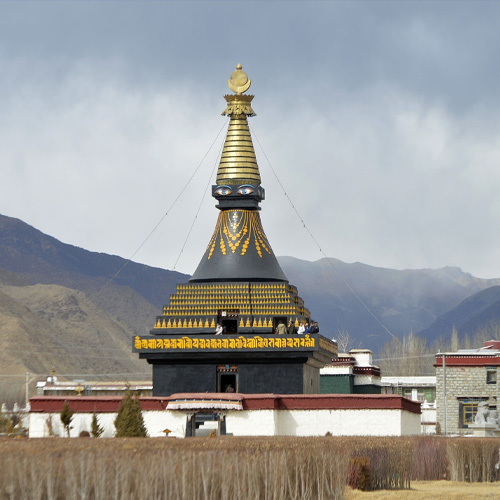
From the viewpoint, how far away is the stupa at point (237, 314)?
53.9 metres

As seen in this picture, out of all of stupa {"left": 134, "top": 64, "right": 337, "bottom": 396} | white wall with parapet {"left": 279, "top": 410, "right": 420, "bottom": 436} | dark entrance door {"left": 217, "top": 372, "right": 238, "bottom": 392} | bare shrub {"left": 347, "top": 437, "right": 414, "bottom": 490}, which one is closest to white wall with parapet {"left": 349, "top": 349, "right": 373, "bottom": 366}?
stupa {"left": 134, "top": 64, "right": 337, "bottom": 396}

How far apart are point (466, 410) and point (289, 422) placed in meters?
27.8

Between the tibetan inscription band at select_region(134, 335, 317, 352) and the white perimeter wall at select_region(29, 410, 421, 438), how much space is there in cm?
469

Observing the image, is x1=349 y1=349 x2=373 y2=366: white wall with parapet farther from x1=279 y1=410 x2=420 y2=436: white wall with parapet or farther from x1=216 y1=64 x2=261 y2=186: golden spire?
x1=279 y1=410 x2=420 y2=436: white wall with parapet

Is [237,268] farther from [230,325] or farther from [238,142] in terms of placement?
[238,142]

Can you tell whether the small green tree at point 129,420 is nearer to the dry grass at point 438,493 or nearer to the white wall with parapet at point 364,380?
the dry grass at point 438,493

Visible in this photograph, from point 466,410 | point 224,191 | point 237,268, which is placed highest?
point 224,191

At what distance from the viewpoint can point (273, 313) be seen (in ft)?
181

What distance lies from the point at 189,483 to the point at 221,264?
108ft

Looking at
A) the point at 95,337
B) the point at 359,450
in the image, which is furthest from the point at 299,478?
the point at 95,337

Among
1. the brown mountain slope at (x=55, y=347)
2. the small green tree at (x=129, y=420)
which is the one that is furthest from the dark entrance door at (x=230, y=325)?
the brown mountain slope at (x=55, y=347)

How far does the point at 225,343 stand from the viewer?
176 ft

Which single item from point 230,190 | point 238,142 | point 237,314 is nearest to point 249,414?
point 237,314

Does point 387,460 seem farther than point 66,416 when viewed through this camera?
No
